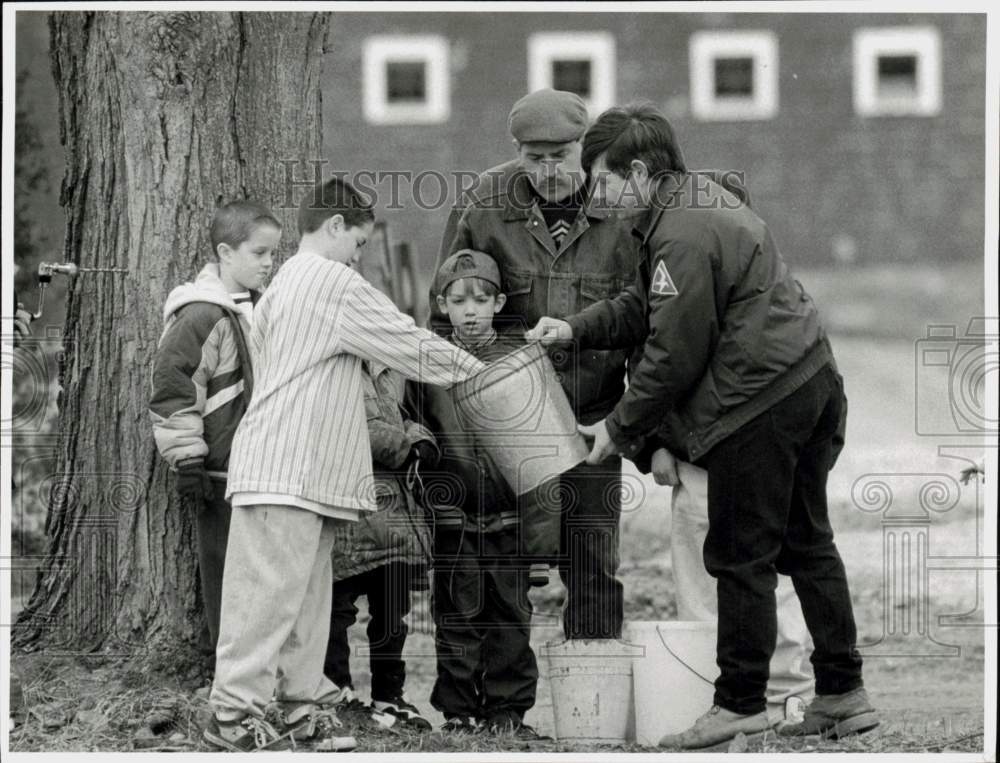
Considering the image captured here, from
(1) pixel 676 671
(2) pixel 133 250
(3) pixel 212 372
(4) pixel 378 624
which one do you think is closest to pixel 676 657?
(1) pixel 676 671

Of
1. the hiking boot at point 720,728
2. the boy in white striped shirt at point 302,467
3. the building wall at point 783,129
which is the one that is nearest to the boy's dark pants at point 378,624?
the boy in white striped shirt at point 302,467

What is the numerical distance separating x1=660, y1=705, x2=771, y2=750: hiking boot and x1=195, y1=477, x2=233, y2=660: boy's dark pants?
5.05ft

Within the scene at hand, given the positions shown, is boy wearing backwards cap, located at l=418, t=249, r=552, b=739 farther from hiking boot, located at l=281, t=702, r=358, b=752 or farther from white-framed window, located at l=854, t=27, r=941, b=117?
white-framed window, located at l=854, t=27, r=941, b=117

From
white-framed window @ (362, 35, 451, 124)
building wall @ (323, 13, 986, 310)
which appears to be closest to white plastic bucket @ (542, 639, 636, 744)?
building wall @ (323, 13, 986, 310)

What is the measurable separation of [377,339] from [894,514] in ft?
7.66

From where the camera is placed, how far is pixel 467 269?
17.0 feet

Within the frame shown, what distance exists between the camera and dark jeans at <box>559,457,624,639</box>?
17.0ft

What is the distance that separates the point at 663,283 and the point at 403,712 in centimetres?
164

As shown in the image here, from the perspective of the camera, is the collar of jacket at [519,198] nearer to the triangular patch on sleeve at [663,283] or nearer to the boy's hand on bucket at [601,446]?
the triangular patch on sleeve at [663,283]

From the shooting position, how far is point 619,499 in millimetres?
5301

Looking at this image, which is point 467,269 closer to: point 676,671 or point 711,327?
point 711,327

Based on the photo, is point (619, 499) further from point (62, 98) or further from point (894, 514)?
point (62, 98)

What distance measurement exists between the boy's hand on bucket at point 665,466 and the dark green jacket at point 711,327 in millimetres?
117

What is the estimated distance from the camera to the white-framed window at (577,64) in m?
8.86
